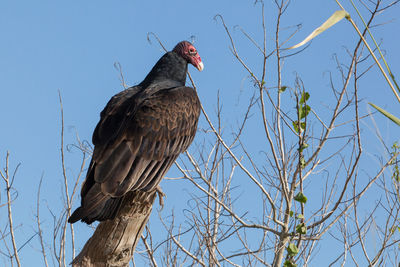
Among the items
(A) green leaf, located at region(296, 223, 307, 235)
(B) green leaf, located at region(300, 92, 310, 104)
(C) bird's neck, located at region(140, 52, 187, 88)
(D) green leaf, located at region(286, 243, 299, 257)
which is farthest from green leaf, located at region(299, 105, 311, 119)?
(C) bird's neck, located at region(140, 52, 187, 88)

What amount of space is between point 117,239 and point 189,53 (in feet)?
6.80

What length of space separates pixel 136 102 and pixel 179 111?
31 cm

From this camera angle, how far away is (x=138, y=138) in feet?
10.7

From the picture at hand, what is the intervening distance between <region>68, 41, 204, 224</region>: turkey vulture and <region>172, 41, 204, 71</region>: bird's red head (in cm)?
34

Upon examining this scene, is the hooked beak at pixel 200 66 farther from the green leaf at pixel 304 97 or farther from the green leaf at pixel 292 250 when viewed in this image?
the green leaf at pixel 292 250

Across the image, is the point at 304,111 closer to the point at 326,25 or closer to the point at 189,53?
the point at 189,53

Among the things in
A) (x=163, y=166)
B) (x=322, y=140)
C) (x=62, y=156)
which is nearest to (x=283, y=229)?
(x=322, y=140)

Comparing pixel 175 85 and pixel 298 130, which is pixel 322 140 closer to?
pixel 298 130

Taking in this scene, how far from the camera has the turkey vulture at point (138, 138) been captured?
9.48ft

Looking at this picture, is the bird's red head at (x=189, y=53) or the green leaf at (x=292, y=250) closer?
the green leaf at (x=292, y=250)

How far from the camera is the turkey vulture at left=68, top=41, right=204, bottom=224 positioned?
9.48ft

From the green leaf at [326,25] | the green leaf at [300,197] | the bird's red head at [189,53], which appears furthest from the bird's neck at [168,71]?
the green leaf at [326,25]

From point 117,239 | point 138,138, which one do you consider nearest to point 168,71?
point 138,138

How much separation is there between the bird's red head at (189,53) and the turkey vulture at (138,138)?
339mm
